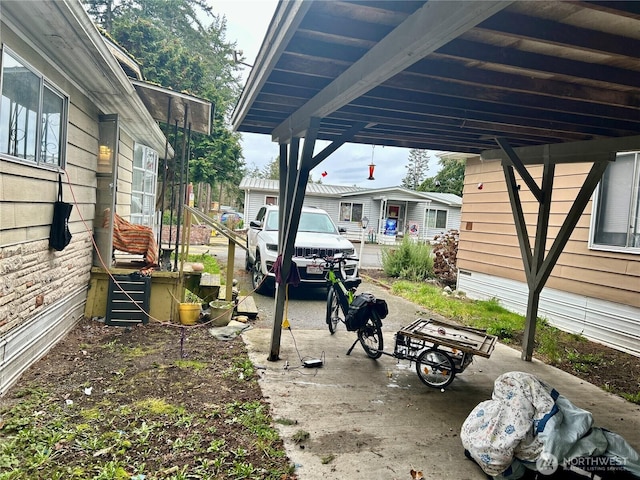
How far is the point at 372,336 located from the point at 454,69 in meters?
3.00

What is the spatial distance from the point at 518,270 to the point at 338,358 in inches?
187

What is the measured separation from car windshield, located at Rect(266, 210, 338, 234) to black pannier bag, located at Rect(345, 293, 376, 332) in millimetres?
3892

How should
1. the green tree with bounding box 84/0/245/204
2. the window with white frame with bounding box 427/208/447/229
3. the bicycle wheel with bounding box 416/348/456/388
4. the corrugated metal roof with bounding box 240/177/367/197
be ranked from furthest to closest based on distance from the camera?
the window with white frame with bounding box 427/208/447/229 → the corrugated metal roof with bounding box 240/177/367/197 → the green tree with bounding box 84/0/245/204 → the bicycle wheel with bounding box 416/348/456/388

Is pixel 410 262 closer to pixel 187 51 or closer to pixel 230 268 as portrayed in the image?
pixel 230 268

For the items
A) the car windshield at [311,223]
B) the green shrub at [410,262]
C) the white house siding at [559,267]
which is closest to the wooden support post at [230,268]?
the car windshield at [311,223]

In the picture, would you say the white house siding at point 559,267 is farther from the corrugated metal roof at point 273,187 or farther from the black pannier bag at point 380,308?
the corrugated metal roof at point 273,187

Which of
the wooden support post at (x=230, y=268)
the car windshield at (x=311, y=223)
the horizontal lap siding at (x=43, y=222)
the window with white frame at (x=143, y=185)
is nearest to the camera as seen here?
the horizontal lap siding at (x=43, y=222)

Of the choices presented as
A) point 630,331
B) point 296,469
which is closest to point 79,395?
point 296,469

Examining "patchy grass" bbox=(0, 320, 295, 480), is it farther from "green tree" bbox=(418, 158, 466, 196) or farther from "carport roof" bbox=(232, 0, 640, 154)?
"green tree" bbox=(418, 158, 466, 196)

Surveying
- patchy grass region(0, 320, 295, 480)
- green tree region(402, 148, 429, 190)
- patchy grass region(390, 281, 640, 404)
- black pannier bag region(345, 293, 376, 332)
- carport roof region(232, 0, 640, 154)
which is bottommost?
patchy grass region(0, 320, 295, 480)

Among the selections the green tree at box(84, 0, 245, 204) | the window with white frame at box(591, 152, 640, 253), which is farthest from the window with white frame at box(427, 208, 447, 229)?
the window with white frame at box(591, 152, 640, 253)

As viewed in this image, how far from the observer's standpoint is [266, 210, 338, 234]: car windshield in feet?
27.8

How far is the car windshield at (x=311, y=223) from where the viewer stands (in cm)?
848

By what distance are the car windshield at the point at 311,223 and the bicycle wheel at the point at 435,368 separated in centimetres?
475
